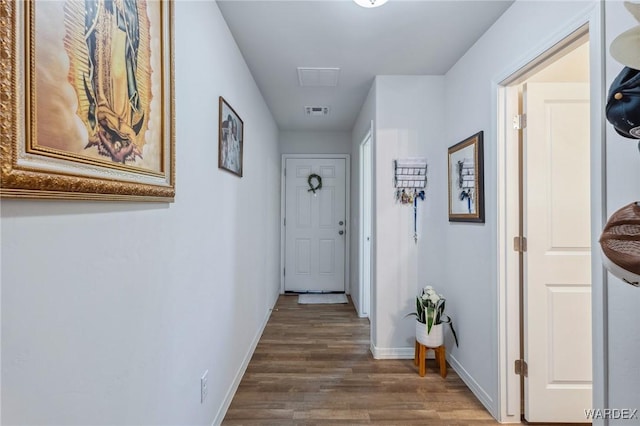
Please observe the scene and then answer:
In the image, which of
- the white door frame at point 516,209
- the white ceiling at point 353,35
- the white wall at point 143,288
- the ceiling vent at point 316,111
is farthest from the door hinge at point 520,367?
the ceiling vent at point 316,111

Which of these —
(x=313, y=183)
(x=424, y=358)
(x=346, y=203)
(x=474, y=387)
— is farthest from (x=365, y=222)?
(x=474, y=387)

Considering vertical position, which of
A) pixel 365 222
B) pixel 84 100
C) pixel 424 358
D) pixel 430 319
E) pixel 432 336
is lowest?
pixel 424 358

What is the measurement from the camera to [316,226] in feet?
14.8

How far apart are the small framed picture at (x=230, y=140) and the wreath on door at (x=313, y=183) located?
223 cm

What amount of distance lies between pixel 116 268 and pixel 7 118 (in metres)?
0.45

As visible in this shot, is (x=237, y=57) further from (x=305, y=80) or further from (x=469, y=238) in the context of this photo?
(x=469, y=238)

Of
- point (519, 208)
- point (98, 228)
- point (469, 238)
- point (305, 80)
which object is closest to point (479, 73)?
point (519, 208)

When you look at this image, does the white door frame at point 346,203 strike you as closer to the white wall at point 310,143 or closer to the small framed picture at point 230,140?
the white wall at point 310,143

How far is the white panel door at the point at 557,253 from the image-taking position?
1.76 meters

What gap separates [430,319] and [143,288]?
6.51 feet

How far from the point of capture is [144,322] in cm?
99

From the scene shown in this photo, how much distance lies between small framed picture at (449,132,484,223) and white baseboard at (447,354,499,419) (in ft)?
3.65

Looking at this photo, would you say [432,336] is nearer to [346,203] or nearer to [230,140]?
[230,140]

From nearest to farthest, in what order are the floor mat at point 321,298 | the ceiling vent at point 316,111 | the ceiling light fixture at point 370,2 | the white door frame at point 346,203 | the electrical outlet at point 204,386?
1. the electrical outlet at point 204,386
2. the ceiling light fixture at point 370,2
3. the ceiling vent at point 316,111
4. the floor mat at point 321,298
5. the white door frame at point 346,203
